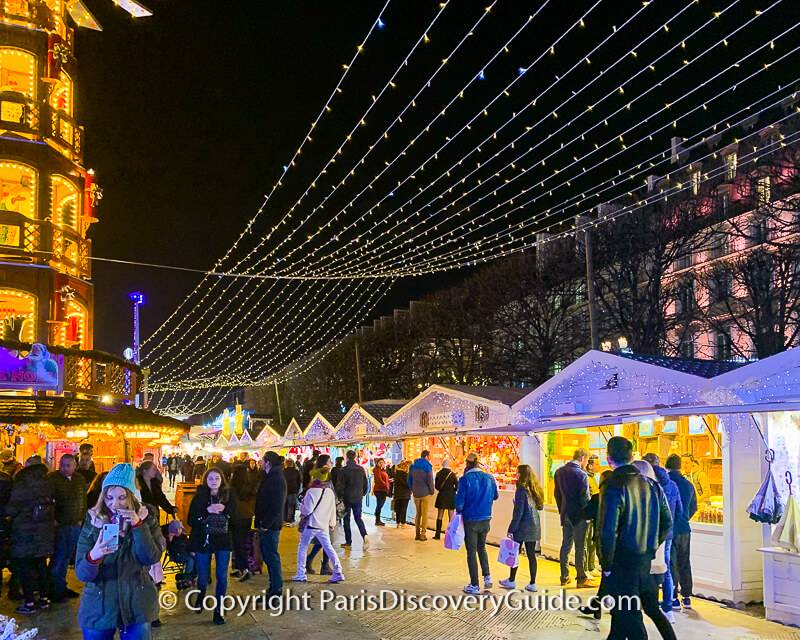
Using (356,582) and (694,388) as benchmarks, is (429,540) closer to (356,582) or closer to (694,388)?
(356,582)

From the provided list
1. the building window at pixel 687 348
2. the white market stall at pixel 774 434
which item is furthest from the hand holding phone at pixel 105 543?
the building window at pixel 687 348

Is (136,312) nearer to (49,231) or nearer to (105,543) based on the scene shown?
(49,231)

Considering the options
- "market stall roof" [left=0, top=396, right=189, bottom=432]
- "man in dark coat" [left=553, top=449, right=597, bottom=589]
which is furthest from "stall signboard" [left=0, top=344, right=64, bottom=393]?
"man in dark coat" [left=553, top=449, right=597, bottom=589]

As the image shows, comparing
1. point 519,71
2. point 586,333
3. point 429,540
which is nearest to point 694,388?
point 519,71

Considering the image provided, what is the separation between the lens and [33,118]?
17672 mm

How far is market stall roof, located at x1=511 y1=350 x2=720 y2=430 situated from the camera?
1053 cm

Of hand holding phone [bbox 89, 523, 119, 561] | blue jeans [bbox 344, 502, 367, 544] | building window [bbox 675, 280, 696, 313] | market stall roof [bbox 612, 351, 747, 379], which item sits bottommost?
blue jeans [bbox 344, 502, 367, 544]

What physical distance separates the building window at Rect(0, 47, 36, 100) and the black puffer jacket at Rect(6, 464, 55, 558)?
12109 mm

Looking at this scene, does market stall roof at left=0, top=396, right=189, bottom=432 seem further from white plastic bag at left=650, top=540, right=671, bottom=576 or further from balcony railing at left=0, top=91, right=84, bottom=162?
white plastic bag at left=650, top=540, right=671, bottom=576

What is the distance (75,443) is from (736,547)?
1581cm

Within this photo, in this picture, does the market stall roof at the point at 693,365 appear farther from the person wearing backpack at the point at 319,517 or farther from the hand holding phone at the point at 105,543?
the hand holding phone at the point at 105,543

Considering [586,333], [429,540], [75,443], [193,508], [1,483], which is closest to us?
[193,508]

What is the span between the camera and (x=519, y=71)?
31.8ft

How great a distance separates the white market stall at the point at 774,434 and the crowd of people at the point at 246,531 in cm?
84
